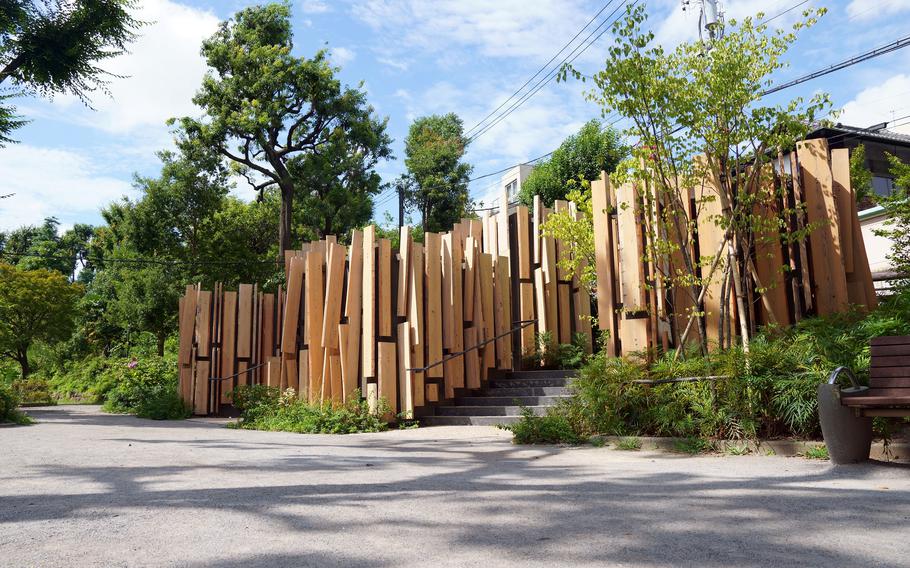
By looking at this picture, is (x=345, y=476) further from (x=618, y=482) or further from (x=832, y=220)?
(x=832, y=220)

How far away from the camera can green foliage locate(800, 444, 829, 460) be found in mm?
5745

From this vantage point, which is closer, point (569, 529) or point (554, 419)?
point (569, 529)

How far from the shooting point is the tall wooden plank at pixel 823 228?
24.9 ft

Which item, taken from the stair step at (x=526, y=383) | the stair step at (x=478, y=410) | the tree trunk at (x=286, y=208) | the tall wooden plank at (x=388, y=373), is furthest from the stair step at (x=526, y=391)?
the tree trunk at (x=286, y=208)

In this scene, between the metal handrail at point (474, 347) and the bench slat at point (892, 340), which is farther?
the metal handrail at point (474, 347)

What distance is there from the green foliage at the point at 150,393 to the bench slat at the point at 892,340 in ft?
42.2

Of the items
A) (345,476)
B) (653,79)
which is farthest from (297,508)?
(653,79)

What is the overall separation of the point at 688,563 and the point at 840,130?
81.3 ft

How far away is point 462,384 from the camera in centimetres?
1114

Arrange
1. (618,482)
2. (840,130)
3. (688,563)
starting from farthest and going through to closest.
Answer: (840,130)
(618,482)
(688,563)

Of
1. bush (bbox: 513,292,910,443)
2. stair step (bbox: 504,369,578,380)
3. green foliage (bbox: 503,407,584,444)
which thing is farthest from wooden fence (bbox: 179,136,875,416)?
green foliage (bbox: 503,407,584,444)

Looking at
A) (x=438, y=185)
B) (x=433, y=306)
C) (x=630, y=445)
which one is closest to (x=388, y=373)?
(x=433, y=306)

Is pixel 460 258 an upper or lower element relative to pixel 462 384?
upper

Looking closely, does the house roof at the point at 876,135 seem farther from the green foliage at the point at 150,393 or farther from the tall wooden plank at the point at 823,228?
the green foliage at the point at 150,393
